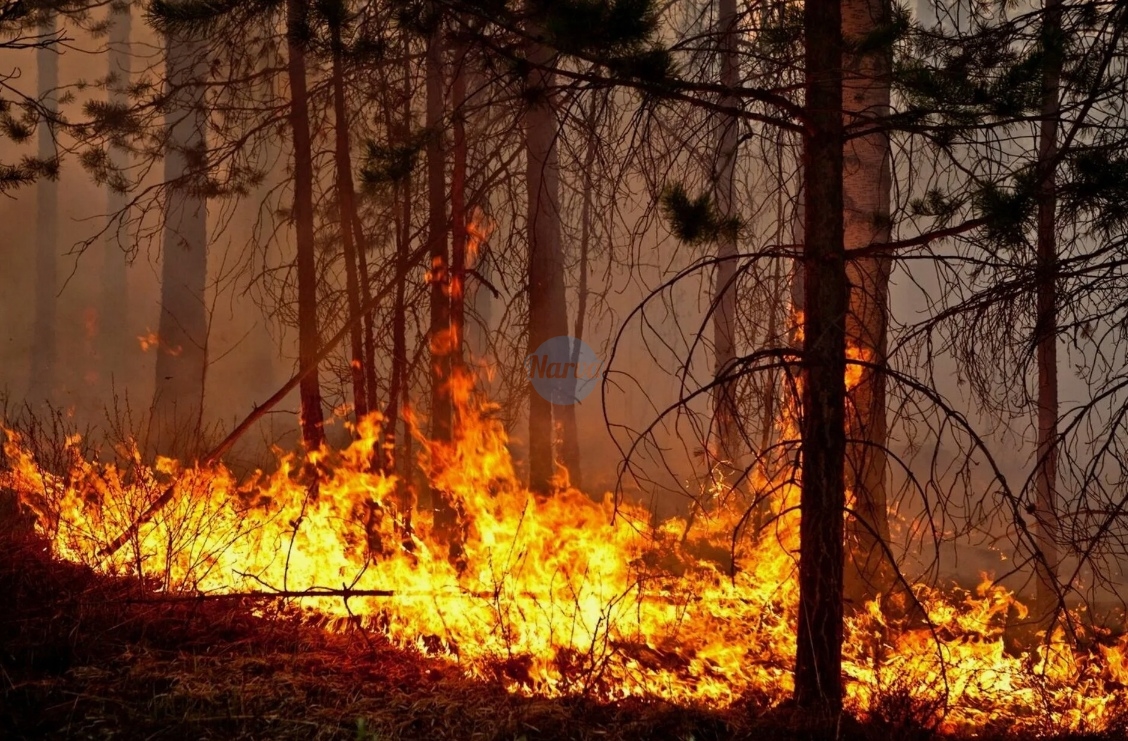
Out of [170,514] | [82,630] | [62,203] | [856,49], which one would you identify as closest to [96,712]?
[82,630]

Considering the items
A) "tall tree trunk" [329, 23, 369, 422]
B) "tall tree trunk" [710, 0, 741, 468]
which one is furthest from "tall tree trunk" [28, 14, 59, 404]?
"tall tree trunk" [329, 23, 369, 422]

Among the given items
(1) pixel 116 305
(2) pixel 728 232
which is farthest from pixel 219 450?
(1) pixel 116 305

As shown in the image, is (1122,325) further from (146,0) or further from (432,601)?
(146,0)

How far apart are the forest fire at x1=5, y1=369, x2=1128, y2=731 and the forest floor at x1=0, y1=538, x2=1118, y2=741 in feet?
0.92

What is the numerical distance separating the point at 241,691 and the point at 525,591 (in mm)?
1891

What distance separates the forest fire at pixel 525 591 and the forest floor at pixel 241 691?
0.28m

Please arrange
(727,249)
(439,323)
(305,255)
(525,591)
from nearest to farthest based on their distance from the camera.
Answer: (525,591), (305,255), (439,323), (727,249)

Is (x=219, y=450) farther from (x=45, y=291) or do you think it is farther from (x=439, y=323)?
(x=45, y=291)

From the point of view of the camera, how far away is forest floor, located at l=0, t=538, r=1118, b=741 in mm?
3762

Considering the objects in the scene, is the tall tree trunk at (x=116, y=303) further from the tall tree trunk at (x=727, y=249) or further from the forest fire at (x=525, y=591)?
the forest fire at (x=525, y=591)

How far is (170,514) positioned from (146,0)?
14.7 m

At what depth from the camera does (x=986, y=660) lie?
5863 mm

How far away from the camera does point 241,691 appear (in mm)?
4102

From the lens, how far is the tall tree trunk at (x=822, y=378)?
416 centimetres
